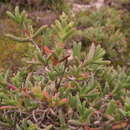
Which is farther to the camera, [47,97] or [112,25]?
[112,25]

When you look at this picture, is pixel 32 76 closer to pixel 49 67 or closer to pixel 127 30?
pixel 49 67

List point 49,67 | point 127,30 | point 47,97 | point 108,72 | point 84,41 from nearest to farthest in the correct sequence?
point 47,97, point 49,67, point 108,72, point 84,41, point 127,30

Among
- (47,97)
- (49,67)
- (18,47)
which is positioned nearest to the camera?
(47,97)

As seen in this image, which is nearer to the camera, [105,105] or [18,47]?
[105,105]

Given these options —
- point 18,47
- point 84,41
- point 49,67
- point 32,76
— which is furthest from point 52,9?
point 49,67

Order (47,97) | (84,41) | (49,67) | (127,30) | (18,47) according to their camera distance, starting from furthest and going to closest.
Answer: (127,30), (84,41), (18,47), (49,67), (47,97)

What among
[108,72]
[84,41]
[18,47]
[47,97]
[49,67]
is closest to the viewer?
[47,97]

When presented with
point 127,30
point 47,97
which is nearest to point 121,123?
point 47,97

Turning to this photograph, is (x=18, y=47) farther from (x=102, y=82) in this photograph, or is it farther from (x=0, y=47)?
(x=102, y=82)

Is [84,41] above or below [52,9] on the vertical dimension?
below
